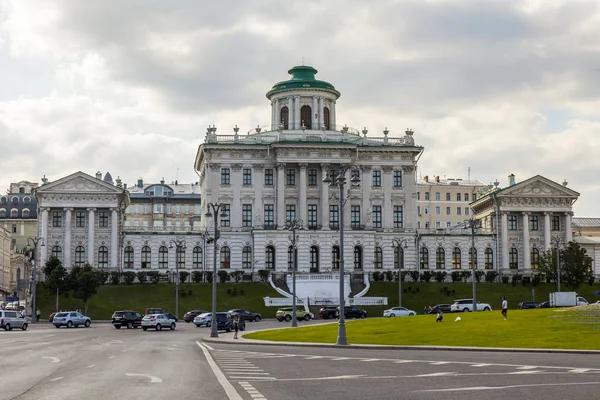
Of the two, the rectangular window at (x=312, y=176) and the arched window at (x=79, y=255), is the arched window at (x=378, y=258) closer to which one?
the rectangular window at (x=312, y=176)

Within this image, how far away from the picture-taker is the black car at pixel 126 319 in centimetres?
8044

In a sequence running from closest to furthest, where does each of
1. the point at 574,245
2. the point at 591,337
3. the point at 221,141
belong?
the point at 591,337 < the point at 574,245 < the point at 221,141

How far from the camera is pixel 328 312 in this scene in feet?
308

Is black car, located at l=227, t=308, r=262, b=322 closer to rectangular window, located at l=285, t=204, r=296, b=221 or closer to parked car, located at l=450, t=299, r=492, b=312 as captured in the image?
parked car, located at l=450, t=299, r=492, b=312

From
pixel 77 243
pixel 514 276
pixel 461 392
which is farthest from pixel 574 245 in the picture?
pixel 461 392

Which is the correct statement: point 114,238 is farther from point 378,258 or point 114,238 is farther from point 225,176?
point 378,258

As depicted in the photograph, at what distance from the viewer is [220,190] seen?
120 metres

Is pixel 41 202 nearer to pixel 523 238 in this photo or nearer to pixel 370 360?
pixel 523 238

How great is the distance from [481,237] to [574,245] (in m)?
15.7

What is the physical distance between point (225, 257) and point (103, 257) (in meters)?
16.0

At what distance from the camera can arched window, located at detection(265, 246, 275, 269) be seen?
11812 cm

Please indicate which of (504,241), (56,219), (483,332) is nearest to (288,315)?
(56,219)

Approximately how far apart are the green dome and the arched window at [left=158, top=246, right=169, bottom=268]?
86.4 feet

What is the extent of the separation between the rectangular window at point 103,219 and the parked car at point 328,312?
3758 cm
